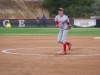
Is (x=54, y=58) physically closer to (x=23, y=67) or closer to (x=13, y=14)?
(x=23, y=67)

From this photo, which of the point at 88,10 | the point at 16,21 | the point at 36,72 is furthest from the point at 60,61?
the point at 88,10

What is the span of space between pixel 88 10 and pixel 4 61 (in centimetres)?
5512

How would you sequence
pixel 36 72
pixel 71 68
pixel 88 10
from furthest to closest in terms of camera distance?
pixel 88 10 → pixel 71 68 → pixel 36 72

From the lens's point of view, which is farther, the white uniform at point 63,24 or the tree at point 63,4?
the tree at point 63,4

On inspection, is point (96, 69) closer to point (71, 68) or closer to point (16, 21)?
point (71, 68)

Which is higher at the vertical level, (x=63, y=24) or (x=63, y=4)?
(x=63, y=4)

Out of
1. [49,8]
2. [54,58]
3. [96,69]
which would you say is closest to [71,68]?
[96,69]

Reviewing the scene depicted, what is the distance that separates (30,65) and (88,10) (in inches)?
2206

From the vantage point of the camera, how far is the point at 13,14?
239 feet

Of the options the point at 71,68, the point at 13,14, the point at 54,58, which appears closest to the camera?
the point at 71,68

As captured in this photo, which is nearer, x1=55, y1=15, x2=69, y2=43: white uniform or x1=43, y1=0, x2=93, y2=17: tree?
x1=55, y1=15, x2=69, y2=43: white uniform

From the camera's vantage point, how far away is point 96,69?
10984 millimetres

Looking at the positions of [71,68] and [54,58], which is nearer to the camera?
[71,68]

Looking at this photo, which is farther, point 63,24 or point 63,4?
point 63,4
